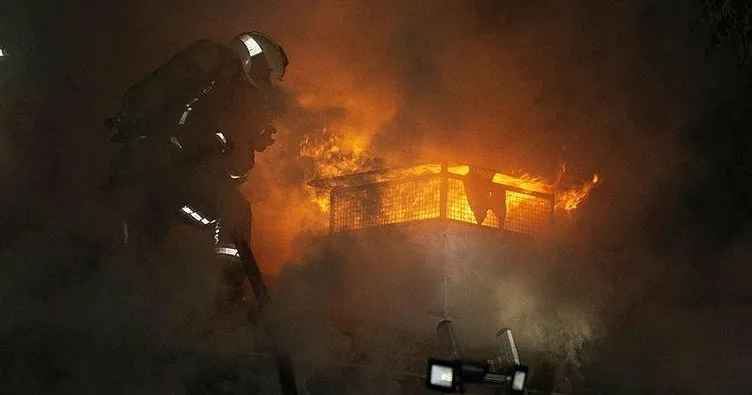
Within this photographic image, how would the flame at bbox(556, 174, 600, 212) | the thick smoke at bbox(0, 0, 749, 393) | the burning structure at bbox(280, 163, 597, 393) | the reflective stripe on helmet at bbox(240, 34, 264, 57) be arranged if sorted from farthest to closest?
the flame at bbox(556, 174, 600, 212) → the burning structure at bbox(280, 163, 597, 393) → the reflective stripe on helmet at bbox(240, 34, 264, 57) → the thick smoke at bbox(0, 0, 749, 393)

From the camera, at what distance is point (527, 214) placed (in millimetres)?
6793

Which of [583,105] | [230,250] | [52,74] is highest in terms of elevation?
[583,105]

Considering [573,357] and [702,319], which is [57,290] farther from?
[702,319]

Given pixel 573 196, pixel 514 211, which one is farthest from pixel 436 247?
pixel 573 196

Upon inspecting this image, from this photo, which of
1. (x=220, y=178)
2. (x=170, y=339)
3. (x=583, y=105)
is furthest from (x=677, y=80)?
(x=170, y=339)

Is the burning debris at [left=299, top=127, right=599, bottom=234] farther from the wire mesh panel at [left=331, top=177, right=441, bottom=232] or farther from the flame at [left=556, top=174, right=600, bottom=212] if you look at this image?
the flame at [left=556, top=174, right=600, bottom=212]

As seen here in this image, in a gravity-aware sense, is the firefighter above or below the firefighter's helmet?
below

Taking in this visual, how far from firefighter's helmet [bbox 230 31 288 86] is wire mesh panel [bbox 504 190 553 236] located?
2.41 meters

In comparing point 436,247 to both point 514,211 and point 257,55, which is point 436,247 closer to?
point 514,211

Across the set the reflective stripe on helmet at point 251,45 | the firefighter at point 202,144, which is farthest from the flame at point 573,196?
the reflective stripe on helmet at point 251,45

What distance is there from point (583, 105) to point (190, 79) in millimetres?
4539

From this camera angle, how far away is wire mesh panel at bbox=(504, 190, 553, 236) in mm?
6672

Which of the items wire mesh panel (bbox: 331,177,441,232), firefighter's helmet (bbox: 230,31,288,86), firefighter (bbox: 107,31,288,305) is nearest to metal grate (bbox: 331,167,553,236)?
wire mesh panel (bbox: 331,177,441,232)

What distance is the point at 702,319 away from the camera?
7.20 metres
